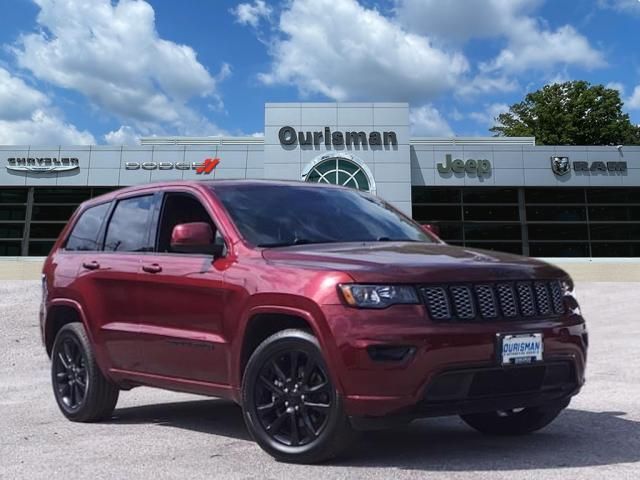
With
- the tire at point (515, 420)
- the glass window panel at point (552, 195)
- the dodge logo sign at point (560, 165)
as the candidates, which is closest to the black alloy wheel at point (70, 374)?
the tire at point (515, 420)

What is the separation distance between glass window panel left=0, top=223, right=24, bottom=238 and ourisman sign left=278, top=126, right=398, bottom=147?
15.8 meters

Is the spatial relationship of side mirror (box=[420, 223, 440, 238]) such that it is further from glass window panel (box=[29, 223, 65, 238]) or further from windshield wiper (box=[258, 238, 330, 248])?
glass window panel (box=[29, 223, 65, 238])

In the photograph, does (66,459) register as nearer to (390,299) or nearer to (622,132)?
(390,299)

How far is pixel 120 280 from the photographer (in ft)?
18.6

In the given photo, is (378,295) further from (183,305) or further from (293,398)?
(183,305)

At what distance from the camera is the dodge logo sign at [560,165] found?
39.9 metres

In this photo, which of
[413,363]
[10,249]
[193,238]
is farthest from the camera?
[10,249]

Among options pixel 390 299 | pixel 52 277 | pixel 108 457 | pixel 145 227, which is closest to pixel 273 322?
pixel 390 299

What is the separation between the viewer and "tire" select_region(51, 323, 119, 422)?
238 inches

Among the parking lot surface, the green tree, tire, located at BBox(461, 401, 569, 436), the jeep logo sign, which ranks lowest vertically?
the parking lot surface

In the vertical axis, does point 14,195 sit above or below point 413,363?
above

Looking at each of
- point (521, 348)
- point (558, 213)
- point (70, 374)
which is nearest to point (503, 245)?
point (558, 213)

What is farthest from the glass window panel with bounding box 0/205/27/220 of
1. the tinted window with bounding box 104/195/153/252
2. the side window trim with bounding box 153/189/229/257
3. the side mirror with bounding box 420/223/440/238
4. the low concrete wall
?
the side mirror with bounding box 420/223/440/238

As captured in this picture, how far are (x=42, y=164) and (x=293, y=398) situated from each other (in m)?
39.7
